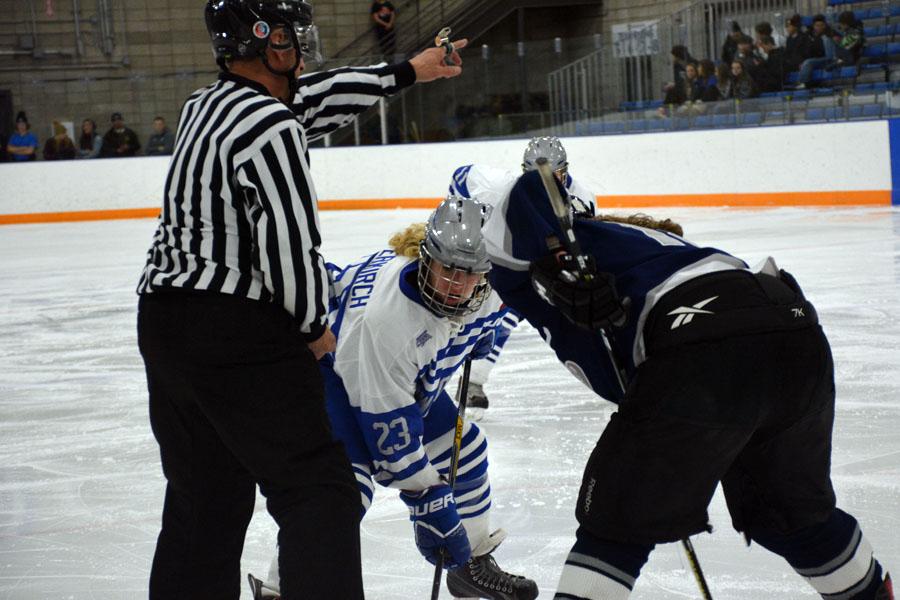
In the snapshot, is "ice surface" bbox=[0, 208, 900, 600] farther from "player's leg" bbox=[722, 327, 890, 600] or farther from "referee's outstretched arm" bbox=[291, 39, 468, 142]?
"referee's outstretched arm" bbox=[291, 39, 468, 142]

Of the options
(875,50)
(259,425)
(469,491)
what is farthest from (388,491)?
(875,50)

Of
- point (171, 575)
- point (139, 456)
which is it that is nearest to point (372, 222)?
point (139, 456)

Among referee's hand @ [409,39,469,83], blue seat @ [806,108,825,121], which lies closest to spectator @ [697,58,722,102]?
blue seat @ [806,108,825,121]

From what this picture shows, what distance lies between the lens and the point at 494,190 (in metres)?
4.23

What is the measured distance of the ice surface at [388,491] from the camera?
8.45 feet

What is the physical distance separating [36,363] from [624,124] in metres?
8.23

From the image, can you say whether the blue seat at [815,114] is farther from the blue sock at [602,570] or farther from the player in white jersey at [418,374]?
the blue sock at [602,570]

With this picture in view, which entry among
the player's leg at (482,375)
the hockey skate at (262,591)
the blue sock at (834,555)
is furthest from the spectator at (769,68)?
the blue sock at (834,555)

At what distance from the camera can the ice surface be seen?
8.45 feet

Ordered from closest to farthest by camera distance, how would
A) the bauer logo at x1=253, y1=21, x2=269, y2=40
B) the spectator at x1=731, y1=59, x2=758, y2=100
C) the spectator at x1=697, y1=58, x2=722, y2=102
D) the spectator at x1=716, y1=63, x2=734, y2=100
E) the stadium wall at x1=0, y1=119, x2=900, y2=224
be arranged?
1. the bauer logo at x1=253, y1=21, x2=269, y2=40
2. the stadium wall at x1=0, y1=119, x2=900, y2=224
3. the spectator at x1=731, y1=59, x2=758, y2=100
4. the spectator at x1=716, y1=63, x2=734, y2=100
5. the spectator at x1=697, y1=58, x2=722, y2=102

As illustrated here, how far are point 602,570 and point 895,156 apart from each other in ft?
31.6

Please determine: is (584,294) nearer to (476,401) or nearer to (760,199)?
(476,401)

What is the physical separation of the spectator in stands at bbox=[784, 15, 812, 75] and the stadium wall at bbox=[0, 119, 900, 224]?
0.70 m

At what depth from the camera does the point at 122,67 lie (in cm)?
1661
